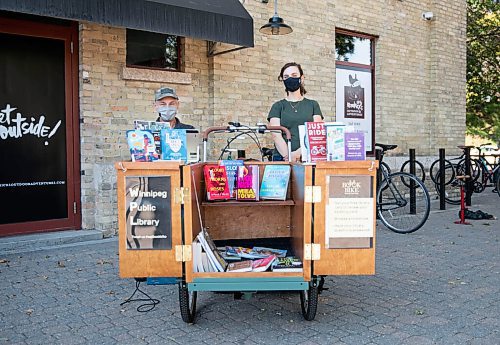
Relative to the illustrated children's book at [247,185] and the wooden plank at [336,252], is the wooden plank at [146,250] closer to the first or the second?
the illustrated children's book at [247,185]

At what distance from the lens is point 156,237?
3807mm

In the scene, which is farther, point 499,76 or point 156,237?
point 499,76

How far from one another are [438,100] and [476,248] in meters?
6.47

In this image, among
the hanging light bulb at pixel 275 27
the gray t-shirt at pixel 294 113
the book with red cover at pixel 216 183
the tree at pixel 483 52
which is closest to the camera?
the book with red cover at pixel 216 183

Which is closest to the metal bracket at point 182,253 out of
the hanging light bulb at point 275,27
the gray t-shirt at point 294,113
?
the gray t-shirt at point 294,113

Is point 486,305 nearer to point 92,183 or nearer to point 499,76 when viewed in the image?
A: point 92,183

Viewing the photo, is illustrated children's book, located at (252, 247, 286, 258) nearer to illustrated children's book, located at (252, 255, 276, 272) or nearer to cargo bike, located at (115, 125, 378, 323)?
illustrated children's book, located at (252, 255, 276, 272)

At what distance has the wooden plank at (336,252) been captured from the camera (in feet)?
12.6

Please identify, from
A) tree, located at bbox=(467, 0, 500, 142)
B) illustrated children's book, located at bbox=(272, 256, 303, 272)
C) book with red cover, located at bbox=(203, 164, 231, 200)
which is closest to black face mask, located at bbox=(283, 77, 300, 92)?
book with red cover, located at bbox=(203, 164, 231, 200)

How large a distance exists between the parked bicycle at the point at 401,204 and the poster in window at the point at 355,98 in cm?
283

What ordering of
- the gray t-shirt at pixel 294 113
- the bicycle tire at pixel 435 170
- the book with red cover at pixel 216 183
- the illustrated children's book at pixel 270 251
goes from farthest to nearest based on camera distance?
the bicycle tire at pixel 435 170, the gray t-shirt at pixel 294 113, the illustrated children's book at pixel 270 251, the book with red cover at pixel 216 183

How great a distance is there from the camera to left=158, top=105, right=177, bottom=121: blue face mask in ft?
17.8

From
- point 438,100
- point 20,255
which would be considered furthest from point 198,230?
point 438,100

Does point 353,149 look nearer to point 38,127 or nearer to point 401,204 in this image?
point 401,204
